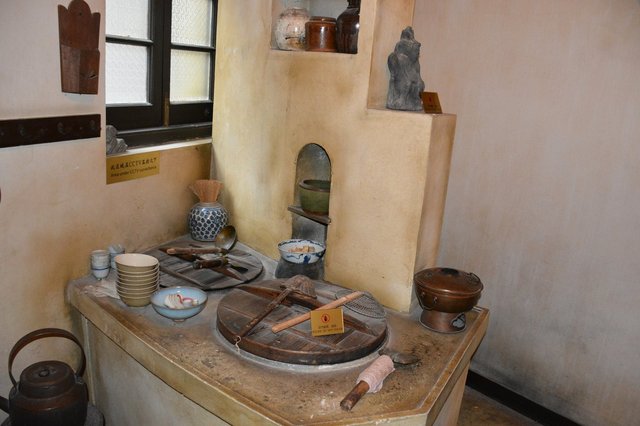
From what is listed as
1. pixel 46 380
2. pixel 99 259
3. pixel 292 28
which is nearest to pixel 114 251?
pixel 99 259

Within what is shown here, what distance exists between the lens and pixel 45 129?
2.37m

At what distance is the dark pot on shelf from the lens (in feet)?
9.41

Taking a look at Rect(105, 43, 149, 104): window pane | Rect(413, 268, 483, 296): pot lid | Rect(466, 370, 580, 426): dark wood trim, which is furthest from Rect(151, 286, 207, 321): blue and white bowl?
Rect(466, 370, 580, 426): dark wood trim

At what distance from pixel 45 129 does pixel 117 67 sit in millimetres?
778

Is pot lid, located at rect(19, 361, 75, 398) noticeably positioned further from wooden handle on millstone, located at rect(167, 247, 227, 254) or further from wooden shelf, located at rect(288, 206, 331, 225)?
wooden shelf, located at rect(288, 206, 331, 225)

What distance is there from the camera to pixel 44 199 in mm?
2453

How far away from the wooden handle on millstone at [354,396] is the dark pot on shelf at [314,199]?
1.17m

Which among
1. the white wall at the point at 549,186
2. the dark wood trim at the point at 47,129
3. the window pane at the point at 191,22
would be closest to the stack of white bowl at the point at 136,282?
the dark wood trim at the point at 47,129

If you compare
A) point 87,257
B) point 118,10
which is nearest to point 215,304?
point 87,257

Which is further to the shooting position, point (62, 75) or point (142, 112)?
point (142, 112)

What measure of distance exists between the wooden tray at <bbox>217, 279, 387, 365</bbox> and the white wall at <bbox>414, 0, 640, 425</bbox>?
152cm

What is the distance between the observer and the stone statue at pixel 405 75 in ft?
8.30

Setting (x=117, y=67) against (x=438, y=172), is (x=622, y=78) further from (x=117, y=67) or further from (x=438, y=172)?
(x=117, y=67)

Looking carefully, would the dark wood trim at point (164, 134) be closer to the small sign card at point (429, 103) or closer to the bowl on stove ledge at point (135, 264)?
the bowl on stove ledge at point (135, 264)
